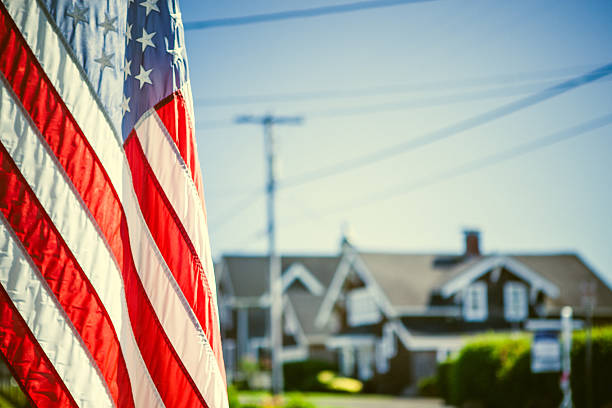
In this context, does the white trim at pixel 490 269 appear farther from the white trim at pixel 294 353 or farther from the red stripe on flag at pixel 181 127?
the red stripe on flag at pixel 181 127

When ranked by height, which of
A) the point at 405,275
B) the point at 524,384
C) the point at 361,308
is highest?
the point at 405,275

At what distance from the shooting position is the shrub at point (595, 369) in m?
23.0

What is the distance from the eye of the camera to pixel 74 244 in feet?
11.7

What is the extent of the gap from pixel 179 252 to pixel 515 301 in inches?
1698

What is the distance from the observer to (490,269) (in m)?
44.8

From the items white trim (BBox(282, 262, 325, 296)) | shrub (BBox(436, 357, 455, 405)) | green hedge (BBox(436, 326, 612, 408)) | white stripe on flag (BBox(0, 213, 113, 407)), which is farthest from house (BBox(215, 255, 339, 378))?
white stripe on flag (BBox(0, 213, 113, 407))

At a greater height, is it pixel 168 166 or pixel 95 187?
pixel 168 166

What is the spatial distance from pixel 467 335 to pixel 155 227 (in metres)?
41.8

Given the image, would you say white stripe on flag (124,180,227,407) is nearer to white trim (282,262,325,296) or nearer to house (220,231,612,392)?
house (220,231,612,392)

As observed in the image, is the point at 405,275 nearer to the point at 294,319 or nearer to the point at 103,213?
the point at 294,319

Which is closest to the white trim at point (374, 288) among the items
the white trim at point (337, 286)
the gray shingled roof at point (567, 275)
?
the white trim at point (337, 286)

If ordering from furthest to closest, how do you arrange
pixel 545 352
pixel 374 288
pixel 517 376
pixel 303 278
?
pixel 303 278 → pixel 374 288 → pixel 517 376 → pixel 545 352

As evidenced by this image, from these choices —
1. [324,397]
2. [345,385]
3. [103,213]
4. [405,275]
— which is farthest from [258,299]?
[103,213]

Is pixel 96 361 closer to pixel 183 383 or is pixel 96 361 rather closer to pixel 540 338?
pixel 183 383
